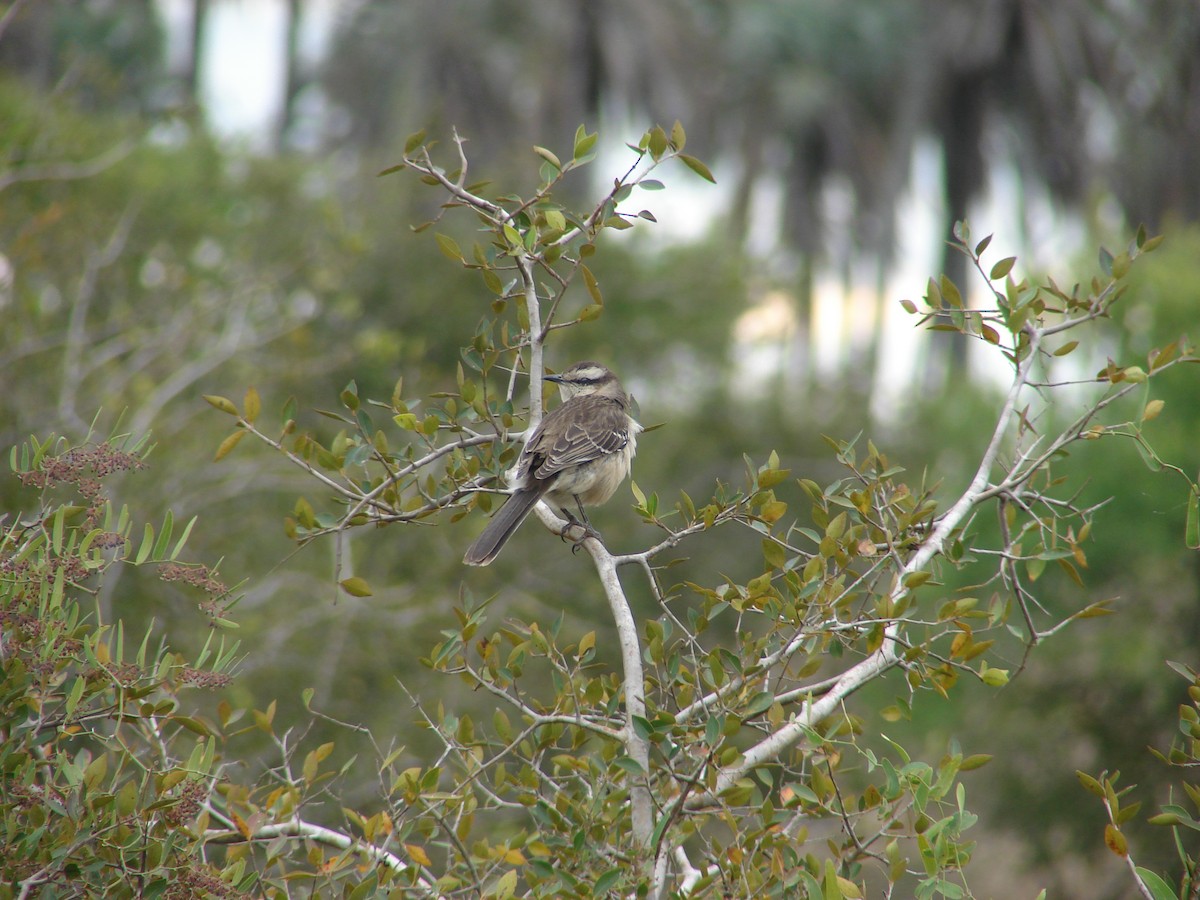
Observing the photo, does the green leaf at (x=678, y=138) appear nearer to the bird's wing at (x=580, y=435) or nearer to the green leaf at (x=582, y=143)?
the green leaf at (x=582, y=143)

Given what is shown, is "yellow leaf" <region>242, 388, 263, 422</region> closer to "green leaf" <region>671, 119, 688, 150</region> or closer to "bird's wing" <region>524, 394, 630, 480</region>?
"green leaf" <region>671, 119, 688, 150</region>

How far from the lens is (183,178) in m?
12.5

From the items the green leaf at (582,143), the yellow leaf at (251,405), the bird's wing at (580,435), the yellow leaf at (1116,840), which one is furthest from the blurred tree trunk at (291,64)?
the yellow leaf at (1116,840)

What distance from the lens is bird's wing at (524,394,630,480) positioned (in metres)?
5.08

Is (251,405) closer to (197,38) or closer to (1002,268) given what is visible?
(1002,268)

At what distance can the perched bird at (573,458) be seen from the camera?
4.70 metres

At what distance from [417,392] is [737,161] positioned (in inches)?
901

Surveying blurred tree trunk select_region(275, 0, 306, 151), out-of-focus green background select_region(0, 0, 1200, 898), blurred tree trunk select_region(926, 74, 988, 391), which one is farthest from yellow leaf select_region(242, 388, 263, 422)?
blurred tree trunk select_region(275, 0, 306, 151)

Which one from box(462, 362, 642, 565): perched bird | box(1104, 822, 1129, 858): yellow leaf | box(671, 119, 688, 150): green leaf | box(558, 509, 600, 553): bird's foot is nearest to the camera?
box(1104, 822, 1129, 858): yellow leaf

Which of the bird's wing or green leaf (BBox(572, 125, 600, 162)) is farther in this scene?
the bird's wing

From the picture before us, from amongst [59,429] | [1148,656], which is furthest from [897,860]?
[1148,656]

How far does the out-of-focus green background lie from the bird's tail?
1.80ft

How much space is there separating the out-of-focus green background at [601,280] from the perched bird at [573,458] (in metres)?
0.85

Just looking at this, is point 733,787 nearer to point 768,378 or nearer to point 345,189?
point 345,189
